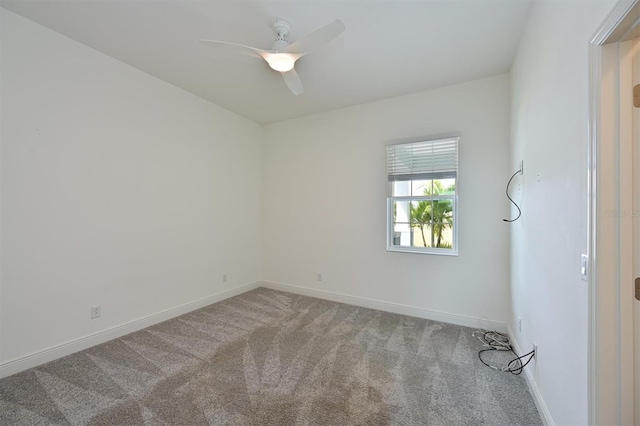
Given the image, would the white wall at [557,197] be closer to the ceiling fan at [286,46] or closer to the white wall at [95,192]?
the ceiling fan at [286,46]

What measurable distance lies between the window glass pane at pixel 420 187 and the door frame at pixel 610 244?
2.18 m

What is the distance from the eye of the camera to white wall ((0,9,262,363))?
6.79 feet

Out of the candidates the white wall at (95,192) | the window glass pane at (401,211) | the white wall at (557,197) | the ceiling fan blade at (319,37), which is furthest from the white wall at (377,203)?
the ceiling fan blade at (319,37)

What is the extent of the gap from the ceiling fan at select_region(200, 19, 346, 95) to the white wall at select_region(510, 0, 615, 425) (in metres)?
1.26

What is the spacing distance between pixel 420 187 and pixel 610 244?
7.57ft

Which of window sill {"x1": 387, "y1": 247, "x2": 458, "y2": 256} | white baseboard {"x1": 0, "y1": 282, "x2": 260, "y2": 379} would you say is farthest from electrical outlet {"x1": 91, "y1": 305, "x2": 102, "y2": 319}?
window sill {"x1": 387, "y1": 247, "x2": 458, "y2": 256}

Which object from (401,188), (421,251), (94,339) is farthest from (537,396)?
(94,339)

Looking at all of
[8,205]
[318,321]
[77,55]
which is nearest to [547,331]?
[318,321]

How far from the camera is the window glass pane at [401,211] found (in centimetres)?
337

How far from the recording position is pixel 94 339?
2482mm

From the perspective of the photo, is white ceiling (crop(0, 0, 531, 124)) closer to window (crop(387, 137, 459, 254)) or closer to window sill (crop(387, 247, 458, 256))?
window (crop(387, 137, 459, 254))

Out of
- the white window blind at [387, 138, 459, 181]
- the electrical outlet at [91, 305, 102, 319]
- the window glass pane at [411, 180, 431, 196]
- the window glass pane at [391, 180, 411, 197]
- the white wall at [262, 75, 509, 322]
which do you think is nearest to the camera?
the electrical outlet at [91, 305, 102, 319]

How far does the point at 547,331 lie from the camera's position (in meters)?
1.56

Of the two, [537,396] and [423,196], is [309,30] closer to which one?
[423,196]
